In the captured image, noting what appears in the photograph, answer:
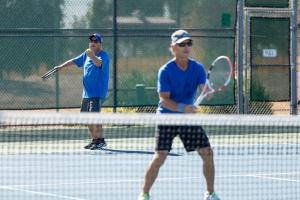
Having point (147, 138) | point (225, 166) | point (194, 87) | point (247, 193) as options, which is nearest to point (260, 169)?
point (225, 166)

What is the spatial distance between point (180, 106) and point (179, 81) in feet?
0.77

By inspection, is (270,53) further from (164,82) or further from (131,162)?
(164,82)

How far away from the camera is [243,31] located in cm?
1919

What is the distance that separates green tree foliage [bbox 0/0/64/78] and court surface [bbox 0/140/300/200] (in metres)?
2.93

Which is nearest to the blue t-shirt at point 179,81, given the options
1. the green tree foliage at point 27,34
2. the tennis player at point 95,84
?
the tennis player at point 95,84

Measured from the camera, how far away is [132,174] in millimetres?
11430

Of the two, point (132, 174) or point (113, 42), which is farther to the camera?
point (113, 42)

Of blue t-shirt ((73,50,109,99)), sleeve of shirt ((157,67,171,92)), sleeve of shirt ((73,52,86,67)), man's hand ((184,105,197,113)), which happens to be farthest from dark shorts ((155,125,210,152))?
sleeve of shirt ((73,52,86,67))

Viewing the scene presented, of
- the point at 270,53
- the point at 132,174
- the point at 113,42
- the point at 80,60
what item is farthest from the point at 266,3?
the point at 132,174

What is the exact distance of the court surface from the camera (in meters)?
9.92

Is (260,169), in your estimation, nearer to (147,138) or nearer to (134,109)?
(147,138)

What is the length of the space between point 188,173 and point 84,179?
1278 mm

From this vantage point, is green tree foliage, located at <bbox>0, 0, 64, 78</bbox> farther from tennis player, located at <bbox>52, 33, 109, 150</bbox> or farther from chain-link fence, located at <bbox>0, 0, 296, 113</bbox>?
tennis player, located at <bbox>52, 33, 109, 150</bbox>

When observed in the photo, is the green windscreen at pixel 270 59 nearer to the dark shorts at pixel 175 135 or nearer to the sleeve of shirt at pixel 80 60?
the sleeve of shirt at pixel 80 60
